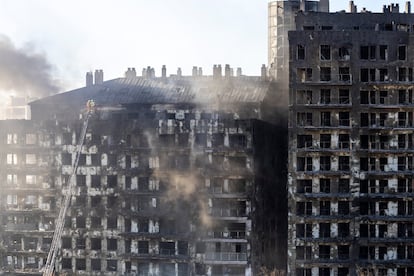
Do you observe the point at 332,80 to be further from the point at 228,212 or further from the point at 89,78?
the point at 89,78

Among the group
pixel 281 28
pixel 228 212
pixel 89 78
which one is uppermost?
pixel 281 28

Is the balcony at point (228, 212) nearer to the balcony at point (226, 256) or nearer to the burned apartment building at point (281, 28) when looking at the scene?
the balcony at point (226, 256)

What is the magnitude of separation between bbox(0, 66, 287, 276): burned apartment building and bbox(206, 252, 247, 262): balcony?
0.12 metres

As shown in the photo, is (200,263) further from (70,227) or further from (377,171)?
(377,171)

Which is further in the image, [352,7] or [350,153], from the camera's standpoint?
[352,7]

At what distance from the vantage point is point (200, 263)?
3900 inches

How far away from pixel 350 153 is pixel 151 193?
2451cm

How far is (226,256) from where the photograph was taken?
98500 mm

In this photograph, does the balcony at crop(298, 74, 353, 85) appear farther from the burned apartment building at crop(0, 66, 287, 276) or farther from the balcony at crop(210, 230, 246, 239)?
the balcony at crop(210, 230, 246, 239)

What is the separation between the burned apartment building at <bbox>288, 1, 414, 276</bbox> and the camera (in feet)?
309

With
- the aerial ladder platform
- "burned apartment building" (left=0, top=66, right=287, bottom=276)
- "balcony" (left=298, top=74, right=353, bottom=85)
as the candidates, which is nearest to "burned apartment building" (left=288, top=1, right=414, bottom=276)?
"balcony" (left=298, top=74, right=353, bottom=85)

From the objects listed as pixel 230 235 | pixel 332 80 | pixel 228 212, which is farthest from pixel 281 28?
pixel 230 235

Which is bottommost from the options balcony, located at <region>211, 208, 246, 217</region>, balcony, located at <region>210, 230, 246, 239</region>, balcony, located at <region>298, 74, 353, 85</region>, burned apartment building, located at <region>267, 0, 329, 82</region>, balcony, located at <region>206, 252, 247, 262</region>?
balcony, located at <region>206, 252, 247, 262</region>

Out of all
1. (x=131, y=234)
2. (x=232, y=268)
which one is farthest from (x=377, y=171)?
(x=131, y=234)
